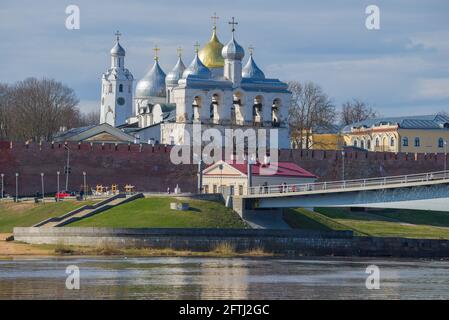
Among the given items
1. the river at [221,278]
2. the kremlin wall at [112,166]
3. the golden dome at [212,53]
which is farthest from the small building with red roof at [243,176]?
the golden dome at [212,53]

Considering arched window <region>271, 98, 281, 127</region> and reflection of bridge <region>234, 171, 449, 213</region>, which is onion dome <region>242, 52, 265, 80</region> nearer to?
arched window <region>271, 98, 281, 127</region>

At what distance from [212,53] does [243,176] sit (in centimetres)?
3116

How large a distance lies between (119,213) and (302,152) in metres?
31.2

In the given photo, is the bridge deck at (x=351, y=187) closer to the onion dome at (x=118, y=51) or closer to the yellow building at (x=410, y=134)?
the yellow building at (x=410, y=134)

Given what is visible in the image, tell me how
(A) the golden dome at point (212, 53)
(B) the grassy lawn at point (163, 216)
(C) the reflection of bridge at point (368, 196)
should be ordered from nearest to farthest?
1. (C) the reflection of bridge at point (368, 196)
2. (B) the grassy lawn at point (163, 216)
3. (A) the golden dome at point (212, 53)

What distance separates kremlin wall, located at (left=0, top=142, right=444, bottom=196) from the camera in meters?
94.1

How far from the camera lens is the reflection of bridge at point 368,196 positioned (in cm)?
6494

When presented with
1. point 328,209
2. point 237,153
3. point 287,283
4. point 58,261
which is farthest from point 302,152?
point 287,283

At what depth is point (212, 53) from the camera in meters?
111

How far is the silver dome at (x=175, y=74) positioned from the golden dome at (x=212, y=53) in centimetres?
845

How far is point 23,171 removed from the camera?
94.1 metres

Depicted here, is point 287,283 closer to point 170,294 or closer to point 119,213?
point 170,294

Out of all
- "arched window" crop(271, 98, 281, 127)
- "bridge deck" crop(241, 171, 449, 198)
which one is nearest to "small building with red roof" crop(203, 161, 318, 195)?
"bridge deck" crop(241, 171, 449, 198)
